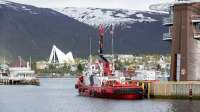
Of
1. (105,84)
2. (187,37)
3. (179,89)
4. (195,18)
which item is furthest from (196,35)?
(105,84)

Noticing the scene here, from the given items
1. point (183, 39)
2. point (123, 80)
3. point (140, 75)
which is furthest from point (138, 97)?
point (140, 75)

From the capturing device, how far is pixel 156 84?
92.8m

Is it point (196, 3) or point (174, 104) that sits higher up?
point (196, 3)

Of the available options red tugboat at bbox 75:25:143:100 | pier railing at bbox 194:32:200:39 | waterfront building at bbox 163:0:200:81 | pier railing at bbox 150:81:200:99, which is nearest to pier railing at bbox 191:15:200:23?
waterfront building at bbox 163:0:200:81

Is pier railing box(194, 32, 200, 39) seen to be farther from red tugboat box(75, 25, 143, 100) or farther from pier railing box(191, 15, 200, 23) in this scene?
red tugboat box(75, 25, 143, 100)

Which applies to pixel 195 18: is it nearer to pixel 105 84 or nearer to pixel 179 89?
pixel 179 89

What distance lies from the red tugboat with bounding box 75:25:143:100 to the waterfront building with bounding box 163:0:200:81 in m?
6.42

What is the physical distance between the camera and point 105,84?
317 ft

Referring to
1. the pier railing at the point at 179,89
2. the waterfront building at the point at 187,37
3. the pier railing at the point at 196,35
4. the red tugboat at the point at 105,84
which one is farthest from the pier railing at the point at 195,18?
the red tugboat at the point at 105,84

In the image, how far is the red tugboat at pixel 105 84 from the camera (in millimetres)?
94188

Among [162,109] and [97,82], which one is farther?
[97,82]

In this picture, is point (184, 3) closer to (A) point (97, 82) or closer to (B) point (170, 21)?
(B) point (170, 21)

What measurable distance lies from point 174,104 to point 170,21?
18.8 m

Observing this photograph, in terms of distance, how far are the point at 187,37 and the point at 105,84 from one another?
Answer: 12.0 m
